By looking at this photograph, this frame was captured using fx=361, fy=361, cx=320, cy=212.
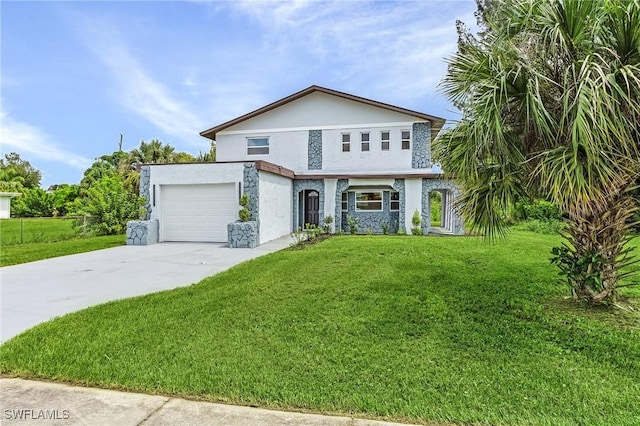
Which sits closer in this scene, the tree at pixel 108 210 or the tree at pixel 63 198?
the tree at pixel 108 210

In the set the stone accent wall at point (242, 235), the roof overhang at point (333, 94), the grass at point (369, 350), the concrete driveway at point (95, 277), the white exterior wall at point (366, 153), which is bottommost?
the grass at point (369, 350)

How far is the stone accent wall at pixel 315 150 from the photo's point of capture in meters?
19.2

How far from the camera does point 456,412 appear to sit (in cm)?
311

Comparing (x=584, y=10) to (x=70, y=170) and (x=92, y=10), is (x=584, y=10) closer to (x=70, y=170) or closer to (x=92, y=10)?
(x=92, y=10)

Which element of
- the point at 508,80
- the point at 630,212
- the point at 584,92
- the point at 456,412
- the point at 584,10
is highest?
the point at 584,10

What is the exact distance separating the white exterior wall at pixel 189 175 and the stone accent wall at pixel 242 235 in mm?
1837

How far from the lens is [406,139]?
18297 mm

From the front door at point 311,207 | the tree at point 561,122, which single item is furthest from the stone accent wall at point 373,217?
the tree at point 561,122

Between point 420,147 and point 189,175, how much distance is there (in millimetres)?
11059

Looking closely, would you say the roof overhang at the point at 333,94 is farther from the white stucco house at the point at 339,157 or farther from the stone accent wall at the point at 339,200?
the stone accent wall at the point at 339,200

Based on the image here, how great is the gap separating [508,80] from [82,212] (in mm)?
20734

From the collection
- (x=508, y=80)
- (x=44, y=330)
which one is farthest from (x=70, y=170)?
(x=508, y=80)

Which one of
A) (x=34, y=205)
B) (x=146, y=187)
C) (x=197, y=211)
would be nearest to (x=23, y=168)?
(x=34, y=205)

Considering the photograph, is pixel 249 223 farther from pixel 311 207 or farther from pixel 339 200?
pixel 311 207
